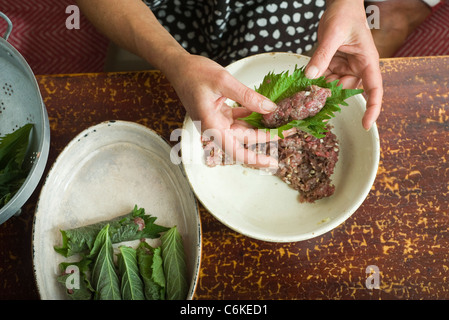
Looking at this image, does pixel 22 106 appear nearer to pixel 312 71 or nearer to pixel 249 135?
pixel 249 135

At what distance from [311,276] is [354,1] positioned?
3.16 ft

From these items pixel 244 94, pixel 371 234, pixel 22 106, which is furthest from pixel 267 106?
pixel 22 106

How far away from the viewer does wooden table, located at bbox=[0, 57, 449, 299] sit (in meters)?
1.22

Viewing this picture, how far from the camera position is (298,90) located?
3.81 feet

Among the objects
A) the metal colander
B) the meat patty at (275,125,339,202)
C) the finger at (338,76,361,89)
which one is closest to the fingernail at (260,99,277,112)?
the meat patty at (275,125,339,202)

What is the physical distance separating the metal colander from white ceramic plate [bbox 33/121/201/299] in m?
0.10

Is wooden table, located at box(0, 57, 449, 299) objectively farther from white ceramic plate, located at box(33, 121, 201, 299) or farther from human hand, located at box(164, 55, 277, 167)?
human hand, located at box(164, 55, 277, 167)

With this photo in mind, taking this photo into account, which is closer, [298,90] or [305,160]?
[298,90]

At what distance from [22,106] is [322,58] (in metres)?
1.05

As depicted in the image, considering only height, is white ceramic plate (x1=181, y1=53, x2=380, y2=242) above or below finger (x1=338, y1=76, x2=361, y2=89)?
below

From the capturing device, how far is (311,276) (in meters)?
1.23

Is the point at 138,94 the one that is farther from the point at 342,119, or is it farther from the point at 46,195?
the point at 342,119

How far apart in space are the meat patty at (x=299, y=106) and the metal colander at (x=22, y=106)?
73 centimetres

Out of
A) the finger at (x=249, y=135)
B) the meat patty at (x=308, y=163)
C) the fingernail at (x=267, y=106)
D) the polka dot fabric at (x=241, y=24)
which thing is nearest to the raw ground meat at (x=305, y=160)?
the meat patty at (x=308, y=163)
